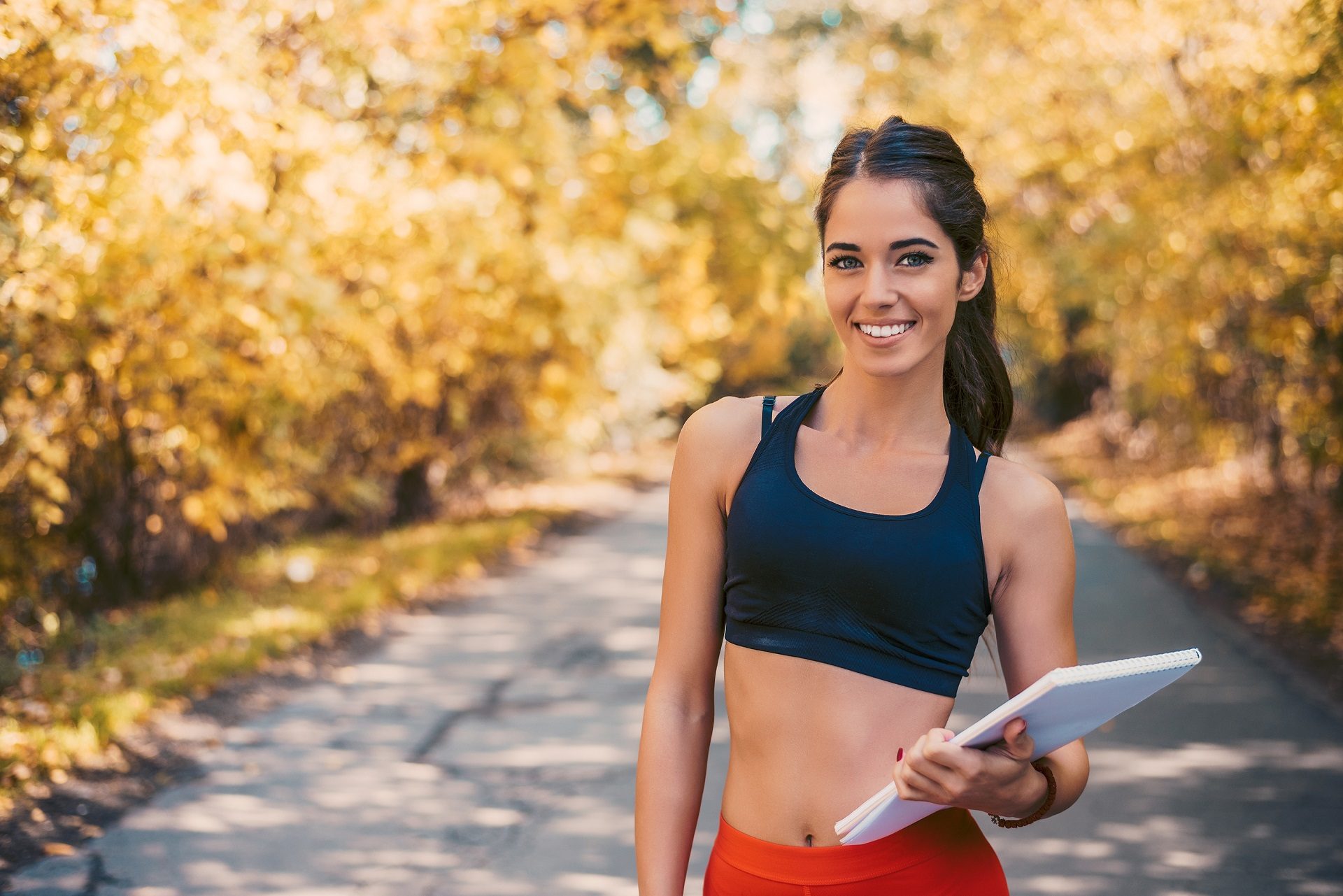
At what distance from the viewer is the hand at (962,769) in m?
1.56

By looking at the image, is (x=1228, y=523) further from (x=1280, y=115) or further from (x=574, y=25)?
(x=574, y=25)

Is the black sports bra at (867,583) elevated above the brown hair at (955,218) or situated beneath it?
situated beneath

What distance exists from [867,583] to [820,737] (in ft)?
0.79

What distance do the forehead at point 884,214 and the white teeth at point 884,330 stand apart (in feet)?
0.43

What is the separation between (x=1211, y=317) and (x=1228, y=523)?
2567 millimetres

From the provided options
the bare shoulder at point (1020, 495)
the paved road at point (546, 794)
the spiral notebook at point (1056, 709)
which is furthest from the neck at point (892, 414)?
the paved road at point (546, 794)

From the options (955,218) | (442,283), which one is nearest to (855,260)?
(955,218)

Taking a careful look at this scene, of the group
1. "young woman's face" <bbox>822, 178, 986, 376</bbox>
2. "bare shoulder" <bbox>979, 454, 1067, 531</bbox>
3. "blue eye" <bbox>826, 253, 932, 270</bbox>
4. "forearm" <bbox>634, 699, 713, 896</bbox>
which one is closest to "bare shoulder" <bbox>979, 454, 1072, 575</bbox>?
"bare shoulder" <bbox>979, 454, 1067, 531</bbox>

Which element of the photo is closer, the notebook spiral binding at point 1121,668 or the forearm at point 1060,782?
the notebook spiral binding at point 1121,668

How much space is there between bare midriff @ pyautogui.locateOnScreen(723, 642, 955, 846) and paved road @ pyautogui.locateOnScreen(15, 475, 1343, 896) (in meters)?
2.91

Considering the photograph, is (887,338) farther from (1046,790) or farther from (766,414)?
(1046,790)

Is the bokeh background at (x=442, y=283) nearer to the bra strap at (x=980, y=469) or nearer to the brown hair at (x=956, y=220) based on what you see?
the brown hair at (x=956, y=220)

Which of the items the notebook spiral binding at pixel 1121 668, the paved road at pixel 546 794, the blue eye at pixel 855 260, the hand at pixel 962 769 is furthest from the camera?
the paved road at pixel 546 794

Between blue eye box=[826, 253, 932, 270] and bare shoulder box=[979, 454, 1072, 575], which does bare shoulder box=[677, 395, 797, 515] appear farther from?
bare shoulder box=[979, 454, 1072, 575]
